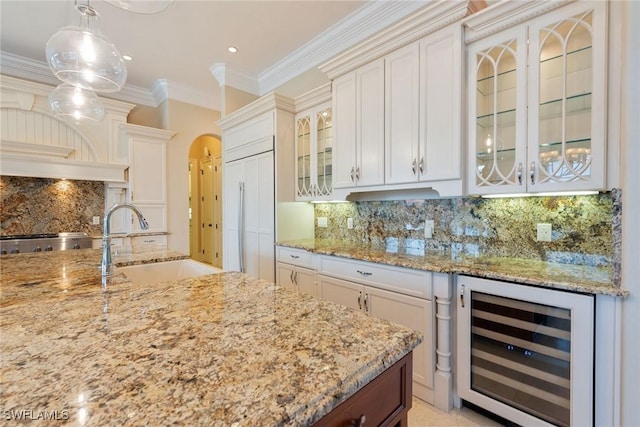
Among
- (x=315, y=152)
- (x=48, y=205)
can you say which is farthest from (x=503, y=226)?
(x=48, y=205)

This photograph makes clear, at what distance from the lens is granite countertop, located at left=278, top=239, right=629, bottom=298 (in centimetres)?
136

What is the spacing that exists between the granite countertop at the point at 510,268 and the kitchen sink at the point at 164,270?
Result: 1.01m

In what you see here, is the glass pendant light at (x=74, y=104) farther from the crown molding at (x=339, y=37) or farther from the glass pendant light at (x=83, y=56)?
the crown molding at (x=339, y=37)

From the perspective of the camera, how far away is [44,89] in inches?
142

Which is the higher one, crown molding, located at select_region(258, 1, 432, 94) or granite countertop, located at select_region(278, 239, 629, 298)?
crown molding, located at select_region(258, 1, 432, 94)

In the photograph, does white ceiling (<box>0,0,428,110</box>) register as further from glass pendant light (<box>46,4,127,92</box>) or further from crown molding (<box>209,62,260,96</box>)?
glass pendant light (<box>46,4,127,92</box>)

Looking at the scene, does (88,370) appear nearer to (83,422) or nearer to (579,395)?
(83,422)

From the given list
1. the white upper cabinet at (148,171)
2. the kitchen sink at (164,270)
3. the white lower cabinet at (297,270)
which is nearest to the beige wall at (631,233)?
the white lower cabinet at (297,270)

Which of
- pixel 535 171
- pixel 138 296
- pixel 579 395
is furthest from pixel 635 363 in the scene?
pixel 138 296

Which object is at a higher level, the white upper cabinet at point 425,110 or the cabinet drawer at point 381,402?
the white upper cabinet at point 425,110

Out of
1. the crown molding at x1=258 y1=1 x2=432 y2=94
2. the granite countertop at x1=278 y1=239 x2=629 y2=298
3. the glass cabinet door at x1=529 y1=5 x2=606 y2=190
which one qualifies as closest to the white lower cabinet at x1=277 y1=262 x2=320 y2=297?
the granite countertop at x1=278 y1=239 x2=629 y2=298

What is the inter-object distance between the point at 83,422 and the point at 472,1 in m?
2.84

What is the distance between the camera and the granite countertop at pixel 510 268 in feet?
4.45

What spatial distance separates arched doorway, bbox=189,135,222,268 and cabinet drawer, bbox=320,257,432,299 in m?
4.15
